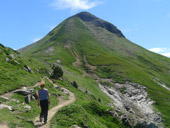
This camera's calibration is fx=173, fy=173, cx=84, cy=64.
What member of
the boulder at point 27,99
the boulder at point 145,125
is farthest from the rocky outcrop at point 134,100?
the boulder at point 27,99

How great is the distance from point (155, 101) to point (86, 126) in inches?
3074

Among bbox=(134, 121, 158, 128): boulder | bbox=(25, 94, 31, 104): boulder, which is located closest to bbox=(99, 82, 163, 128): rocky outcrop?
bbox=(134, 121, 158, 128): boulder

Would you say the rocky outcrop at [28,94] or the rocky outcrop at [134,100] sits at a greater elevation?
the rocky outcrop at [28,94]

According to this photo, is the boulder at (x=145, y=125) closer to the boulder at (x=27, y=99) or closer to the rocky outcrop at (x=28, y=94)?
the rocky outcrop at (x=28, y=94)

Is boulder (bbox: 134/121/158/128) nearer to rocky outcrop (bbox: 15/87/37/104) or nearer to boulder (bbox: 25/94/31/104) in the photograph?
rocky outcrop (bbox: 15/87/37/104)

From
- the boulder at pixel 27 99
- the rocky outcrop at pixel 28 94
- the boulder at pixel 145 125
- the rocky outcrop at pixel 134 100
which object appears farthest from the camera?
the rocky outcrop at pixel 134 100

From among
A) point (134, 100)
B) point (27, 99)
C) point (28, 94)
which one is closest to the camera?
point (27, 99)

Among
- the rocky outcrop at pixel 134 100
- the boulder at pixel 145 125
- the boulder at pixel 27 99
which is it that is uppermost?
the boulder at pixel 27 99

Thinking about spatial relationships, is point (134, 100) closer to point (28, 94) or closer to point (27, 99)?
point (28, 94)

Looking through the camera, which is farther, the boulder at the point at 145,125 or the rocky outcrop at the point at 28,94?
the boulder at the point at 145,125

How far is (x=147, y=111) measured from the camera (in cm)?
7712

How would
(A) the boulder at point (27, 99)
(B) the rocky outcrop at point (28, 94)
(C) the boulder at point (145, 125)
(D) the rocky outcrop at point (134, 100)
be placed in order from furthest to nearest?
(D) the rocky outcrop at point (134, 100), (C) the boulder at point (145, 125), (B) the rocky outcrop at point (28, 94), (A) the boulder at point (27, 99)

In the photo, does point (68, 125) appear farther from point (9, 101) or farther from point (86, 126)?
point (9, 101)

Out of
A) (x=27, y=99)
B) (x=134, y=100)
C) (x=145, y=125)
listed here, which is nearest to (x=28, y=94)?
(x=27, y=99)
